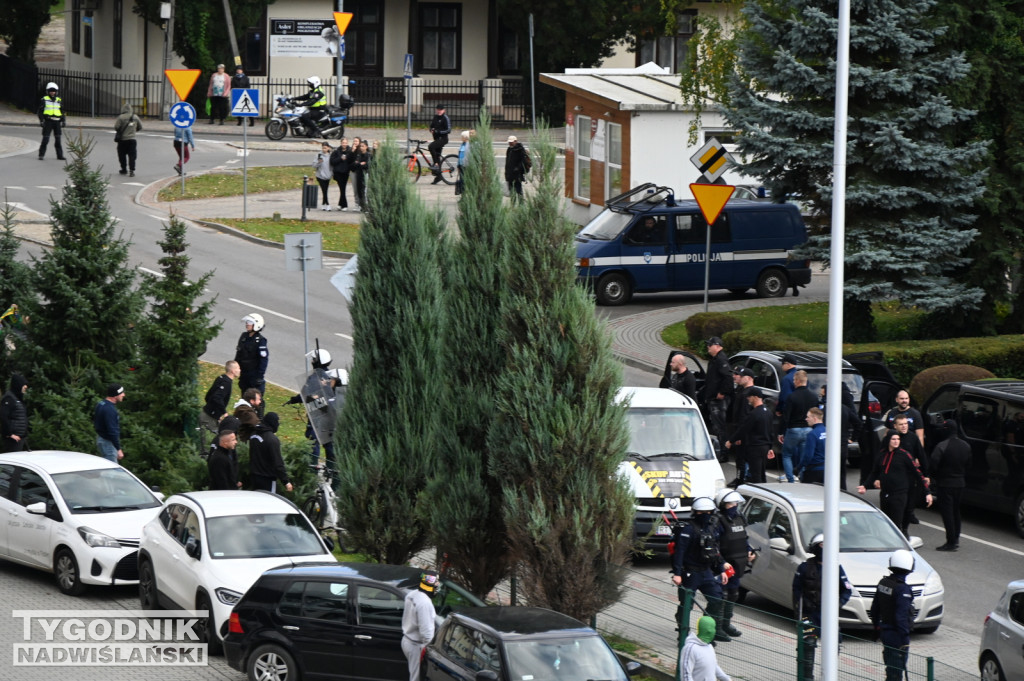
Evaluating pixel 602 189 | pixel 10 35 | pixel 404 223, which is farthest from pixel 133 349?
pixel 10 35

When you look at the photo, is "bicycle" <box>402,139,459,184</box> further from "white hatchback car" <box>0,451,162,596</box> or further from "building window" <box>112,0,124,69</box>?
"white hatchback car" <box>0,451,162,596</box>

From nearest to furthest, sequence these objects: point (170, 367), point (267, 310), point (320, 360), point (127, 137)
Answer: point (320, 360) < point (170, 367) < point (267, 310) < point (127, 137)

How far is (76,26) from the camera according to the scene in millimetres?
60469

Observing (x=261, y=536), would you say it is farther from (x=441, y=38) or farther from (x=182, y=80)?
(x=441, y=38)

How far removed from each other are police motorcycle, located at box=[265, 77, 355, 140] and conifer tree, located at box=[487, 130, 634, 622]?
34276 mm

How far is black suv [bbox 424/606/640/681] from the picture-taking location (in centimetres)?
1118

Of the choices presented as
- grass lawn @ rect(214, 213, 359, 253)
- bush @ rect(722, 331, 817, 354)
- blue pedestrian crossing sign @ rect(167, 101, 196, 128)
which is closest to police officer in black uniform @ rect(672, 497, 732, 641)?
bush @ rect(722, 331, 817, 354)

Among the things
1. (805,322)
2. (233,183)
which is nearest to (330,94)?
(233,183)

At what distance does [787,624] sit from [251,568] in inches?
212

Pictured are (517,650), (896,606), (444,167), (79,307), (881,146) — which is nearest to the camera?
(517,650)

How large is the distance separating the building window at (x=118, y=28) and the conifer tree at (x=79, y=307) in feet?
117

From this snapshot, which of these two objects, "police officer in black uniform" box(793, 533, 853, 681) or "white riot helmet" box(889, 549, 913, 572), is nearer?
"white riot helmet" box(889, 549, 913, 572)

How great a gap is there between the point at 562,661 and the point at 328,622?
259 centimetres

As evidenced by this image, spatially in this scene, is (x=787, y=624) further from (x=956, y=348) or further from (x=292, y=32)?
(x=292, y=32)
